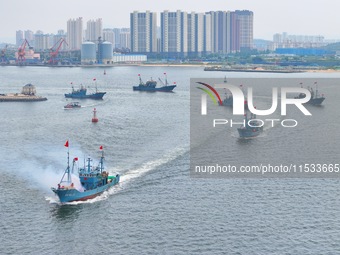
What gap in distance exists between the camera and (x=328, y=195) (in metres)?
16.7

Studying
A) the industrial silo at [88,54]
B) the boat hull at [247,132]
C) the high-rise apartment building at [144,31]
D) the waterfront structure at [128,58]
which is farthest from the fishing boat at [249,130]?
the high-rise apartment building at [144,31]

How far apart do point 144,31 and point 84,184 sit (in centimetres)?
9281

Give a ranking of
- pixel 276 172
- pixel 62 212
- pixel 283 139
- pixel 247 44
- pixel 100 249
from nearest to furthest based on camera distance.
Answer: pixel 100 249
pixel 62 212
pixel 276 172
pixel 283 139
pixel 247 44

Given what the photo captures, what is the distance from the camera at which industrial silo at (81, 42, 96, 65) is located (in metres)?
97.7

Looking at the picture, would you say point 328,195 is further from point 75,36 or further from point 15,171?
point 75,36

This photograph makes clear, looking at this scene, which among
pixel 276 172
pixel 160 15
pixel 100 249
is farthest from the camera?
pixel 160 15

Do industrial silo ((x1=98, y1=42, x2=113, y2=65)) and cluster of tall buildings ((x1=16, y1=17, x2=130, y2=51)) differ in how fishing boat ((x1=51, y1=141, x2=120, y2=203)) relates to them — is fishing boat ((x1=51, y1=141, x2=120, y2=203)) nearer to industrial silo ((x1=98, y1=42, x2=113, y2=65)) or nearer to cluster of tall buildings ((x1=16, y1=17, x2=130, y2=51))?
industrial silo ((x1=98, y1=42, x2=113, y2=65))

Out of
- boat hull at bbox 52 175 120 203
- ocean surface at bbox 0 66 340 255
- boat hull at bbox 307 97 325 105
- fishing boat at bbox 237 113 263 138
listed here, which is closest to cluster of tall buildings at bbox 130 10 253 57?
boat hull at bbox 307 97 325 105

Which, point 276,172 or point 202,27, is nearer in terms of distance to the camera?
point 276,172

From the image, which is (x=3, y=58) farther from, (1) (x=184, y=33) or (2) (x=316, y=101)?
(2) (x=316, y=101)

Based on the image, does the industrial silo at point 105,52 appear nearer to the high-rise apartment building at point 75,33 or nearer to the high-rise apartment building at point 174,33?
the high-rise apartment building at point 174,33

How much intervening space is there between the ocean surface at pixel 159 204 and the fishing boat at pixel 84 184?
191mm

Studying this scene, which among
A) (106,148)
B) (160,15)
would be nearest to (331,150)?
(106,148)

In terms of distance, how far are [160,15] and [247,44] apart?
23.7m
